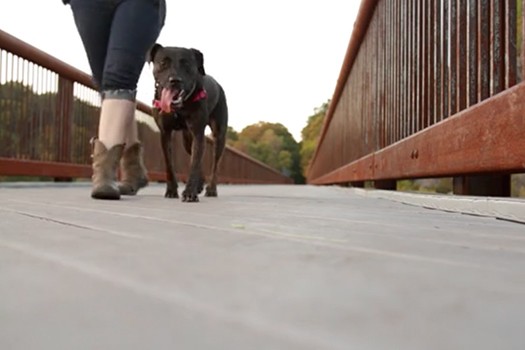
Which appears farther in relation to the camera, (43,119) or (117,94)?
(43,119)

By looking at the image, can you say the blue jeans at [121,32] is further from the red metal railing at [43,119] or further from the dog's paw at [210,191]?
the red metal railing at [43,119]

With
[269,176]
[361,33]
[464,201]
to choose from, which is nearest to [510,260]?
[464,201]

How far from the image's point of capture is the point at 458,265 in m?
0.60

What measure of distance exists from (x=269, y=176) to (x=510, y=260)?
25349 mm

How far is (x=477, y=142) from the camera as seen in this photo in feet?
4.98

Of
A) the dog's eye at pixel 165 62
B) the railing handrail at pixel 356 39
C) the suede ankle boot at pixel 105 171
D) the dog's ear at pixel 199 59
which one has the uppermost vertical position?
the railing handrail at pixel 356 39

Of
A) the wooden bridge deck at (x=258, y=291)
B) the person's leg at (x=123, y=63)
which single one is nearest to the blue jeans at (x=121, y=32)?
the person's leg at (x=123, y=63)

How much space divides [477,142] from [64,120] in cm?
461

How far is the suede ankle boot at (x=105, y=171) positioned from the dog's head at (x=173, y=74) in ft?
0.97

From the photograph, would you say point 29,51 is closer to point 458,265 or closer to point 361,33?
point 361,33

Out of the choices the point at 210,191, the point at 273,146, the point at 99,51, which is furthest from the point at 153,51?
the point at 273,146

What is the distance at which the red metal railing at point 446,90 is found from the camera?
4.66 feet

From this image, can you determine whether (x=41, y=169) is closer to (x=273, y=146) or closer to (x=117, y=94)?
(x=117, y=94)

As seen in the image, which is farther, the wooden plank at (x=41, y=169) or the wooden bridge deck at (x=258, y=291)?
the wooden plank at (x=41, y=169)
